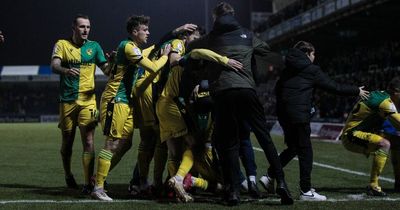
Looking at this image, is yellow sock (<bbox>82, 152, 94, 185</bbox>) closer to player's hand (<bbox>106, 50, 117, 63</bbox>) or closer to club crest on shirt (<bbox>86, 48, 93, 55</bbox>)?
player's hand (<bbox>106, 50, 117, 63</bbox>)

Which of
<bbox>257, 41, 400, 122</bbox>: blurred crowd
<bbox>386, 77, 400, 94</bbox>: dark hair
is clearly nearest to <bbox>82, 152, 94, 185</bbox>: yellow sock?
<bbox>386, 77, 400, 94</bbox>: dark hair

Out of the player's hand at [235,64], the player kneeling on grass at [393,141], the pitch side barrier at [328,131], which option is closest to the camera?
the player's hand at [235,64]

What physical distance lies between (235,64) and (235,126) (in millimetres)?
695

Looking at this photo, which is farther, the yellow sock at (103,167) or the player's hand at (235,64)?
the yellow sock at (103,167)

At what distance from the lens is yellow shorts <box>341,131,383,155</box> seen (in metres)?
7.77

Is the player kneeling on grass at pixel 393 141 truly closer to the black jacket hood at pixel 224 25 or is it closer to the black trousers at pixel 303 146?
the black trousers at pixel 303 146

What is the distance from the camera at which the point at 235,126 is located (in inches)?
253

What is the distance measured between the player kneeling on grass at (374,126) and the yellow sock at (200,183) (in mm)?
2096

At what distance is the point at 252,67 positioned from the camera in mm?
6547

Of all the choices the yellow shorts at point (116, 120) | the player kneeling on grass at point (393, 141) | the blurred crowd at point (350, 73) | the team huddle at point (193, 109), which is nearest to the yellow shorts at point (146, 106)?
the team huddle at point (193, 109)

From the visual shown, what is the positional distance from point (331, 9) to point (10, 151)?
60.0 ft

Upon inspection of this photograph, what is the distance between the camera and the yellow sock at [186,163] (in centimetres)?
651

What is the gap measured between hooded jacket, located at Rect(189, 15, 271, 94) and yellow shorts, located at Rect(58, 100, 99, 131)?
2.13 metres

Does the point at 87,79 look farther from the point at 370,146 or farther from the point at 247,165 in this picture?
the point at 370,146
